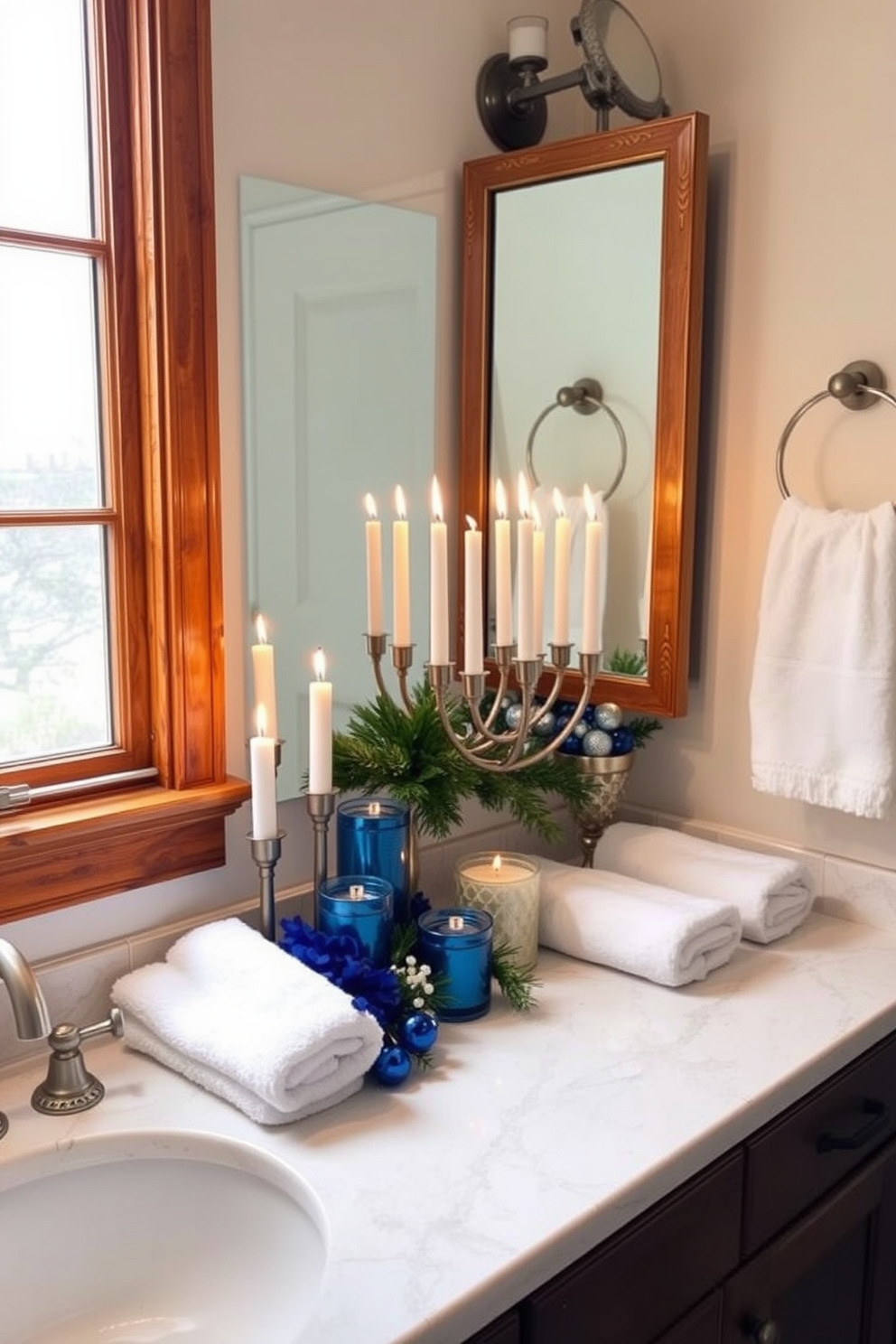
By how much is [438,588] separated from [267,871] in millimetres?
359

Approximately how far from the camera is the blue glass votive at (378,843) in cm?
147

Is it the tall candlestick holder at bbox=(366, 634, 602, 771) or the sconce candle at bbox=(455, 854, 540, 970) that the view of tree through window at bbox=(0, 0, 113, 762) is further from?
the sconce candle at bbox=(455, 854, 540, 970)

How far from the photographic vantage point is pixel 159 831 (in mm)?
1401

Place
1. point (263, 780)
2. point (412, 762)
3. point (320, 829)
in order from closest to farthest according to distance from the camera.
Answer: point (263, 780)
point (320, 829)
point (412, 762)

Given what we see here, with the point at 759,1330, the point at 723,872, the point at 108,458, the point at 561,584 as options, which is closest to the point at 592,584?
the point at 561,584

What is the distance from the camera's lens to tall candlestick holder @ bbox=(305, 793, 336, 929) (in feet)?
4.49

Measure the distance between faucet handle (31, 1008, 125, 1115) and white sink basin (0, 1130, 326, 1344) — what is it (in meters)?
0.06

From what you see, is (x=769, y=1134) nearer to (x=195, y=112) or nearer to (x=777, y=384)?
(x=777, y=384)

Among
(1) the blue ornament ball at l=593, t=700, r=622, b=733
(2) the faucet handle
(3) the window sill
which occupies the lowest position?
(2) the faucet handle

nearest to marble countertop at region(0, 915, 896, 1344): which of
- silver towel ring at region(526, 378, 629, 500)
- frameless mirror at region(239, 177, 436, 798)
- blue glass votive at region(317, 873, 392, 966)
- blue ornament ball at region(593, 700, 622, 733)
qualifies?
blue glass votive at region(317, 873, 392, 966)

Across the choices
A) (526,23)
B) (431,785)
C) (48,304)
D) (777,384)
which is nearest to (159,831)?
(431,785)

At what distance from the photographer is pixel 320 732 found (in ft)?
4.42

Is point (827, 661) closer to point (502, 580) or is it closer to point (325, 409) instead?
point (502, 580)

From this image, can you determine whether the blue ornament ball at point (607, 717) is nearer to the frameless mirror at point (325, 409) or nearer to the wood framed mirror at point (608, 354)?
the wood framed mirror at point (608, 354)
